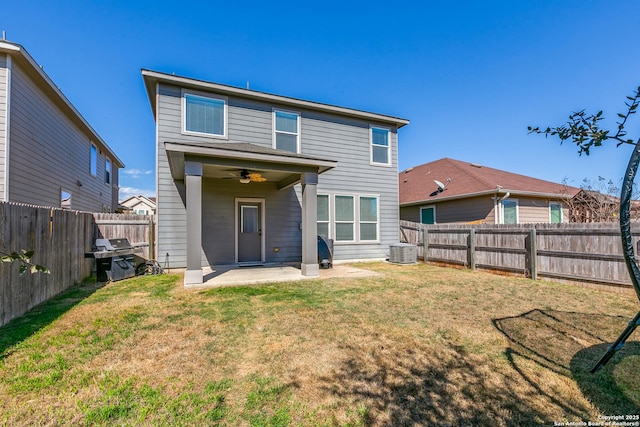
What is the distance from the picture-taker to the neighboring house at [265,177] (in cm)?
682

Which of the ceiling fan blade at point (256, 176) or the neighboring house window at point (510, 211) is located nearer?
the ceiling fan blade at point (256, 176)

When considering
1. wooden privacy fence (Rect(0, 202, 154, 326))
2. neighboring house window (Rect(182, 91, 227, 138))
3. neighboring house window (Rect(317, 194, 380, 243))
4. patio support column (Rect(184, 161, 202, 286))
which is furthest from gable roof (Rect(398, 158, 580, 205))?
wooden privacy fence (Rect(0, 202, 154, 326))

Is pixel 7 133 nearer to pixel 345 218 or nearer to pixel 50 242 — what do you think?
pixel 50 242

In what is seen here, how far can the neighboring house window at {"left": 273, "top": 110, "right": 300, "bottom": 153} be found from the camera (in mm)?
9195

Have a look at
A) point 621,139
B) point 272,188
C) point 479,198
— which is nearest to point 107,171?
point 272,188

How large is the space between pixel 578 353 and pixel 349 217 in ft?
24.4

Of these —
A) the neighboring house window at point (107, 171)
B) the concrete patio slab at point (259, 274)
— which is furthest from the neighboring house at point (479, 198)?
the neighboring house window at point (107, 171)

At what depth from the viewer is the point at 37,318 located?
13.1ft

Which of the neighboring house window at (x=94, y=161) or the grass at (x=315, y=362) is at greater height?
the neighboring house window at (x=94, y=161)

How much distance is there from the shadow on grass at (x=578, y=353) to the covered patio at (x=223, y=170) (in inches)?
171

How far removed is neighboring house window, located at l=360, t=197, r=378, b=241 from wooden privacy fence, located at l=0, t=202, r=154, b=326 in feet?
22.3

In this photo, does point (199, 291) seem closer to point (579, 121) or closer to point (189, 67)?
point (579, 121)

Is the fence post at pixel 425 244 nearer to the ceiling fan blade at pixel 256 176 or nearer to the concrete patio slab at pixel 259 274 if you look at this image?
the concrete patio slab at pixel 259 274

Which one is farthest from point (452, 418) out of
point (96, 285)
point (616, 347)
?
point (96, 285)
